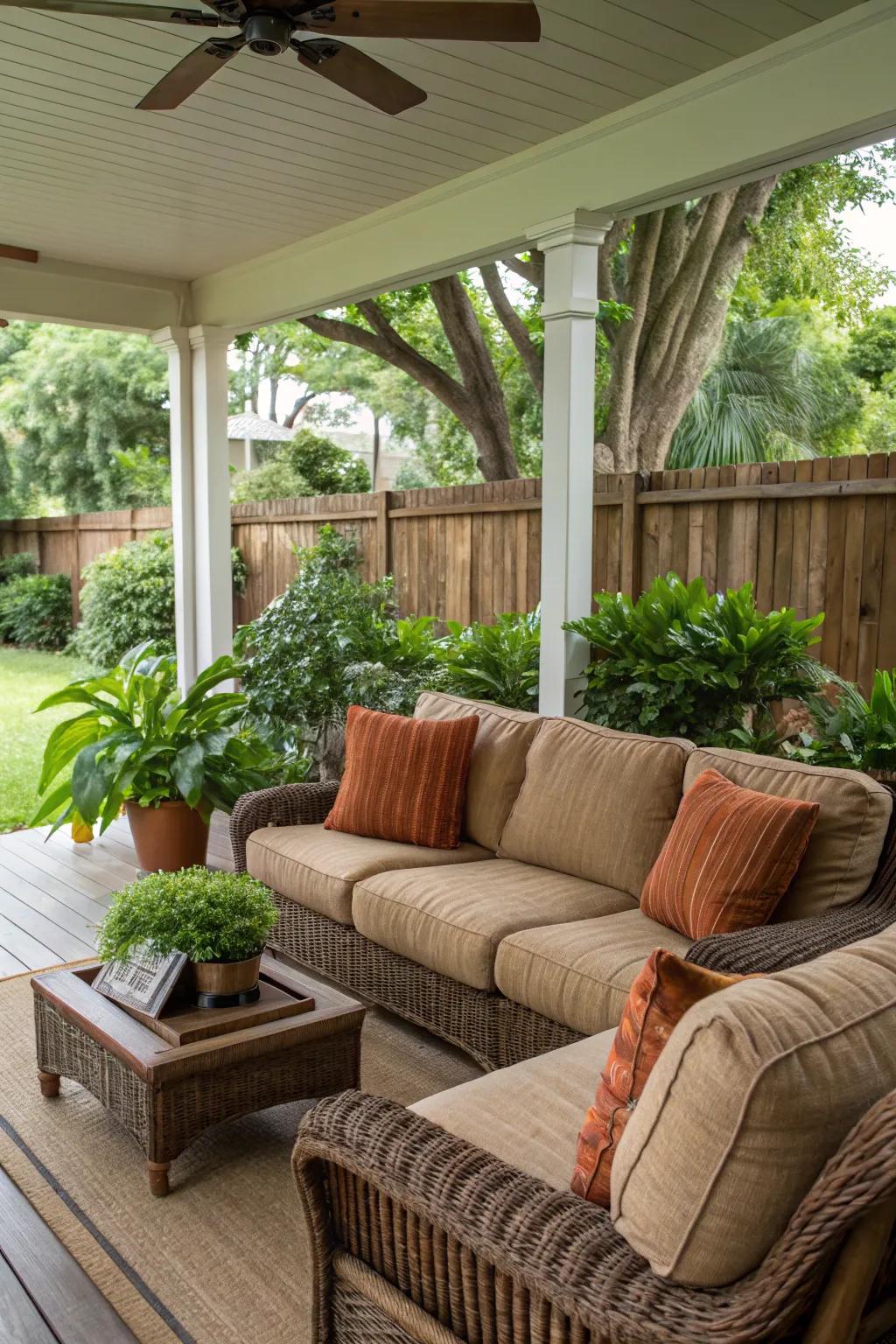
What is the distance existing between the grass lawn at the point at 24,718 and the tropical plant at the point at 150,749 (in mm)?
1351

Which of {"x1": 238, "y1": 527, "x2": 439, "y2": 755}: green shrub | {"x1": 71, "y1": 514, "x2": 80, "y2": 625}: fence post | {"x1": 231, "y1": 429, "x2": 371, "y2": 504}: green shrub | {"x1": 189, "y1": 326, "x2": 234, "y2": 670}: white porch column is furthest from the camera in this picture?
{"x1": 231, "y1": 429, "x2": 371, "y2": 504}: green shrub

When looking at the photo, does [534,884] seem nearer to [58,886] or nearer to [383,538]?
[58,886]

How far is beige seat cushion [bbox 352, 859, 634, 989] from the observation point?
9.73ft

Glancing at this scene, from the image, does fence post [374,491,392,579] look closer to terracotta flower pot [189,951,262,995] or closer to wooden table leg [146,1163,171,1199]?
terracotta flower pot [189,951,262,995]

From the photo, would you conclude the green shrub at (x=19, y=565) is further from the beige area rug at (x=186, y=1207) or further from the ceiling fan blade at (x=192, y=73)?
the ceiling fan blade at (x=192, y=73)

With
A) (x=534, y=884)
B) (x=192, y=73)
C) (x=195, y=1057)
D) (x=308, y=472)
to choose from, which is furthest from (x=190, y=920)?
(x=308, y=472)

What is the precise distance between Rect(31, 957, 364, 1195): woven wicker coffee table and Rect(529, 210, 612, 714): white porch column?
1.77 m

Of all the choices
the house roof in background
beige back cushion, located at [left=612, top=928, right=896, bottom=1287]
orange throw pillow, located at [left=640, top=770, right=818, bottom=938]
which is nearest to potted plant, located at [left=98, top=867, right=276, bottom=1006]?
orange throw pillow, located at [left=640, top=770, right=818, bottom=938]

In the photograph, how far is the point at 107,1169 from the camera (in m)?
2.65

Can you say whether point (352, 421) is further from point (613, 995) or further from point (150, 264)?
point (613, 995)

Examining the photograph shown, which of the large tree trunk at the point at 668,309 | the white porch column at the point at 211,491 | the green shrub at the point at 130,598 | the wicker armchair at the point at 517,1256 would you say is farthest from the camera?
the green shrub at the point at 130,598

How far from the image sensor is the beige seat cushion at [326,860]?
3453mm

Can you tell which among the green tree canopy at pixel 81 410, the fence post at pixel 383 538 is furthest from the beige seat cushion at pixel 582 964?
the green tree canopy at pixel 81 410

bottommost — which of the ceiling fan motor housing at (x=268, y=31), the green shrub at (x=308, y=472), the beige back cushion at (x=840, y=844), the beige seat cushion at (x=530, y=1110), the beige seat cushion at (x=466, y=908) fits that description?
the beige seat cushion at (x=466, y=908)
